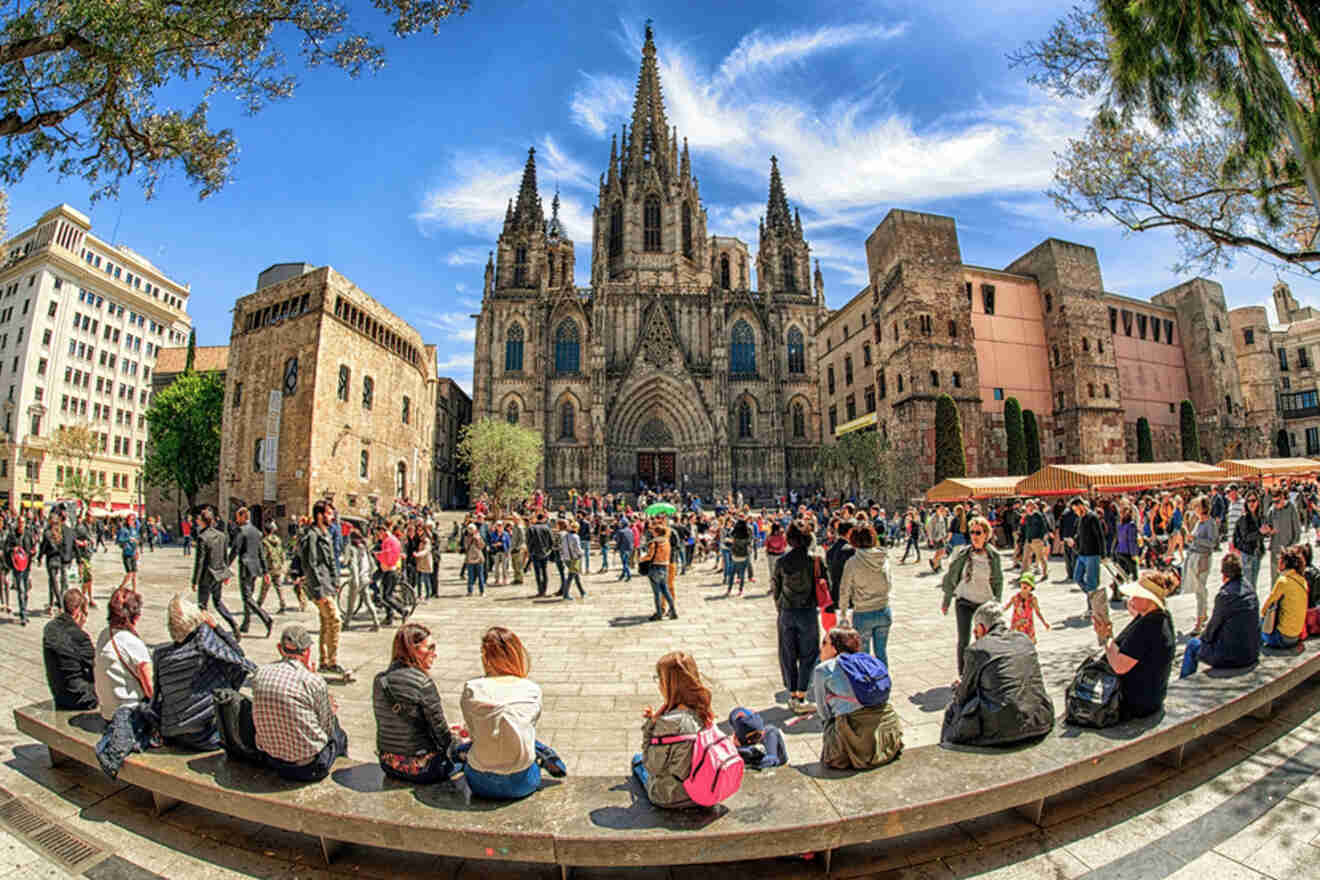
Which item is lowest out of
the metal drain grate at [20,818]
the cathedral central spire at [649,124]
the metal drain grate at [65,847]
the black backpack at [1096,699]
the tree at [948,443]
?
the metal drain grate at [65,847]

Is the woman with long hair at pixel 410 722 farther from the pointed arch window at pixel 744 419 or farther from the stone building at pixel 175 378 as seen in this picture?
the pointed arch window at pixel 744 419

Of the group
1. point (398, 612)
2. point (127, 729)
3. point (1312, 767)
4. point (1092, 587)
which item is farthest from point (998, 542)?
point (127, 729)

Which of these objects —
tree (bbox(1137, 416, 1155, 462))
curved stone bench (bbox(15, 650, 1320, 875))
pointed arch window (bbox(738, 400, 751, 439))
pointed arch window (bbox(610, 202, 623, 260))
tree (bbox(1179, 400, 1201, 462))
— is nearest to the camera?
curved stone bench (bbox(15, 650, 1320, 875))

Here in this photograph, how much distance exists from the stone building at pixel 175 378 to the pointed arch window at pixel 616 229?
28.4 metres

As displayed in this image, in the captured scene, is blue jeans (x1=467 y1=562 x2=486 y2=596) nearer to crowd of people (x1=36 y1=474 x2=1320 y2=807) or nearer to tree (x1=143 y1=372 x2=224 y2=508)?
crowd of people (x1=36 y1=474 x2=1320 y2=807)

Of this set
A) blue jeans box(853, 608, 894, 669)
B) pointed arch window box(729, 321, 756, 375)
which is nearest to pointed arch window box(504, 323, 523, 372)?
pointed arch window box(729, 321, 756, 375)

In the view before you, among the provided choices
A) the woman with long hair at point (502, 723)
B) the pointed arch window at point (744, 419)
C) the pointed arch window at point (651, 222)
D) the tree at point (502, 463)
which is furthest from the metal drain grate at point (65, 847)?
the pointed arch window at point (651, 222)

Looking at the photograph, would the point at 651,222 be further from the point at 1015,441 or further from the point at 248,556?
the point at 248,556

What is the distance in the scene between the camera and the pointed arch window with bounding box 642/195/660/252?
156ft

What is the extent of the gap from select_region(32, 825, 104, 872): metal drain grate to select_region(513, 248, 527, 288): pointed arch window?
152ft

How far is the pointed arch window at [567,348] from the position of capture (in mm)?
42281

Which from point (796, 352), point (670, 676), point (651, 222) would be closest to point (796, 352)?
point (796, 352)

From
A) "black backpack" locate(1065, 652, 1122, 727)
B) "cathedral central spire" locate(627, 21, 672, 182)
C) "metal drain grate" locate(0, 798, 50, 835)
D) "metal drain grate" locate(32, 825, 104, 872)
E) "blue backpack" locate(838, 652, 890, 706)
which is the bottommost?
"metal drain grate" locate(32, 825, 104, 872)

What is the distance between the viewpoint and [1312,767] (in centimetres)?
366
